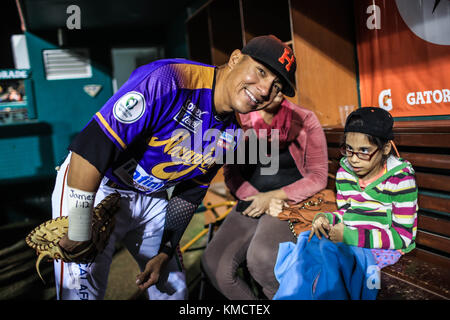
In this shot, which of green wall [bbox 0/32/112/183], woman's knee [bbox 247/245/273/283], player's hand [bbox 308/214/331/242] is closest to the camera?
player's hand [bbox 308/214/331/242]

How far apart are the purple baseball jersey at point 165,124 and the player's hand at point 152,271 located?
0.37 metres

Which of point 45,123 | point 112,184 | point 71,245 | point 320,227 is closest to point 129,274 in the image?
point 112,184

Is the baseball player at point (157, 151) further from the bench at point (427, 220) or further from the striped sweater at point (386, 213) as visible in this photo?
the bench at point (427, 220)

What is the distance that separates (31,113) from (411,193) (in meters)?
5.84

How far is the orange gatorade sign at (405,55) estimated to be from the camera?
2.02m

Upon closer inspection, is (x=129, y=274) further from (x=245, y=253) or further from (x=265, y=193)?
(x=265, y=193)

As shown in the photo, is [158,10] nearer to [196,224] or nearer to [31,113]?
[31,113]

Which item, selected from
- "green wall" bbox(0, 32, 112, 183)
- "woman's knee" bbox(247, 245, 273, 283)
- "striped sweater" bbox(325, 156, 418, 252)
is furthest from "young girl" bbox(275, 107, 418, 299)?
"green wall" bbox(0, 32, 112, 183)

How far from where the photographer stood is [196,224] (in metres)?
4.53

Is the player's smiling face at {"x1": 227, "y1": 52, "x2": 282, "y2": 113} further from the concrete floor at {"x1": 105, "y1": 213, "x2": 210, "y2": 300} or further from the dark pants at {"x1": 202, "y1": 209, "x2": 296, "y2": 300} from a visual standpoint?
the concrete floor at {"x1": 105, "y1": 213, "x2": 210, "y2": 300}

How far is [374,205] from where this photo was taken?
61.8 inches

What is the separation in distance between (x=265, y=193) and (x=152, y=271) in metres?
0.87

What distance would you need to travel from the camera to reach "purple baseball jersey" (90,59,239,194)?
1.12 meters
